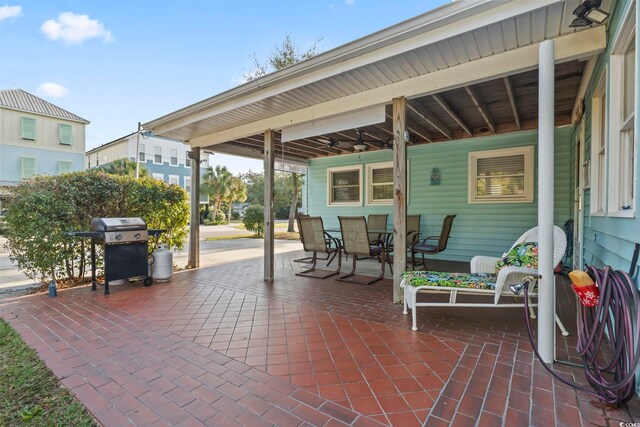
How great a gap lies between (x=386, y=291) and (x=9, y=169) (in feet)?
65.4

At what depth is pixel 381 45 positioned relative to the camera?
9.80ft

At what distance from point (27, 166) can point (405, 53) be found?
20.3 m

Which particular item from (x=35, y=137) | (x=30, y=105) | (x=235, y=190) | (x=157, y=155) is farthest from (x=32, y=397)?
(x=235, y=190)

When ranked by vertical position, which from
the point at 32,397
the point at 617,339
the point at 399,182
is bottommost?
the point at 32,397

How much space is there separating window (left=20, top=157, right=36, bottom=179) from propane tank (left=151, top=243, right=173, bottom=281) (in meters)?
16.3

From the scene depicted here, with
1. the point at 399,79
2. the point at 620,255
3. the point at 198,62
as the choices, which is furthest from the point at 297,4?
the point at 620,255

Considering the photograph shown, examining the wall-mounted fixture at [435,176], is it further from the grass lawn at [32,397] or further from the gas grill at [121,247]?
the grass lawn at [32,397]

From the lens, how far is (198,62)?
352 inches

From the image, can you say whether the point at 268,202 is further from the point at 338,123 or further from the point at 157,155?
the point at 157,155

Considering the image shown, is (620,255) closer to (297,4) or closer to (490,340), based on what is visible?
(490,340)

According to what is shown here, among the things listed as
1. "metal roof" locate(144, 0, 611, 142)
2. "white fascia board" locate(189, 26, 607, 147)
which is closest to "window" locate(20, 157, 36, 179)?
"metal roof" locate(144, 0, 611, 142)

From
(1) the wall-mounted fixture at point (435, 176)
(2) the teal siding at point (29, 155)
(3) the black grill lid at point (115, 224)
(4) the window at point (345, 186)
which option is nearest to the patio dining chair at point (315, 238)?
(3) the black grill lid at point (115, 224)

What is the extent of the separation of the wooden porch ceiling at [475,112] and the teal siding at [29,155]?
1559 cm

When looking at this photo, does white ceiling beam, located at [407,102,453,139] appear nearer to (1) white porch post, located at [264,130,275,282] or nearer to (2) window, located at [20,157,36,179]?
(1) white porch post, located at [264,130,275,282]
